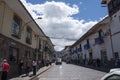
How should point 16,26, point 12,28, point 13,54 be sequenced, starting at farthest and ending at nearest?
point 16,26 < point 13,54 < point 12,28

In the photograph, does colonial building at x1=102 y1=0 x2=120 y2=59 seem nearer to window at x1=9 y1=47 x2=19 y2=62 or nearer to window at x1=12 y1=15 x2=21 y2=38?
window at x1=12 y1=15 x2=21 y2=38

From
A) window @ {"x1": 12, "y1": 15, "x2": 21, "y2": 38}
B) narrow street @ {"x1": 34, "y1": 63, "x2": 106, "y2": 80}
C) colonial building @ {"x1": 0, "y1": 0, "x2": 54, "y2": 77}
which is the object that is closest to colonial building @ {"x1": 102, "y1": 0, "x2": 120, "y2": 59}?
narrow street @ {"x1": 34, "y1": 63, "x2": 106, "y2": 80}

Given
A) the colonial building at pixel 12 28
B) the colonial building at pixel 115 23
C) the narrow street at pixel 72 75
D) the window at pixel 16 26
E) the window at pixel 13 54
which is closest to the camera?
the colonial building at pixel 12 28

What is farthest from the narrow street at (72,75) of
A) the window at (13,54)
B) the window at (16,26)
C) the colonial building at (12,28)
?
the window at (16,26)

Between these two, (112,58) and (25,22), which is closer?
(25,22)

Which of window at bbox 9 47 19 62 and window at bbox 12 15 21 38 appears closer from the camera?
window at bbox 9 47 19 62

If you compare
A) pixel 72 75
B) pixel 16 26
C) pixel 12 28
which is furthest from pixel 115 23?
pixel 12 28

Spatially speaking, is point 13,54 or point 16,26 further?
point 16,26

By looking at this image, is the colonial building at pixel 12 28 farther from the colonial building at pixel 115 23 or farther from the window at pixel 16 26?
the colonial building at pixel 115 23

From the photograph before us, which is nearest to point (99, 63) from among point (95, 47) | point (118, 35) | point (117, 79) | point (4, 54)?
point (95, 47)

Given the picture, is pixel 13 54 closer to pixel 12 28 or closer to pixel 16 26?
pixel 12 28

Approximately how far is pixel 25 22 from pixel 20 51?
4.10 meters

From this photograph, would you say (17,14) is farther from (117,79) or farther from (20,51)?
(117,79)

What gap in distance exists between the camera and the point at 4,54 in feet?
52.6
